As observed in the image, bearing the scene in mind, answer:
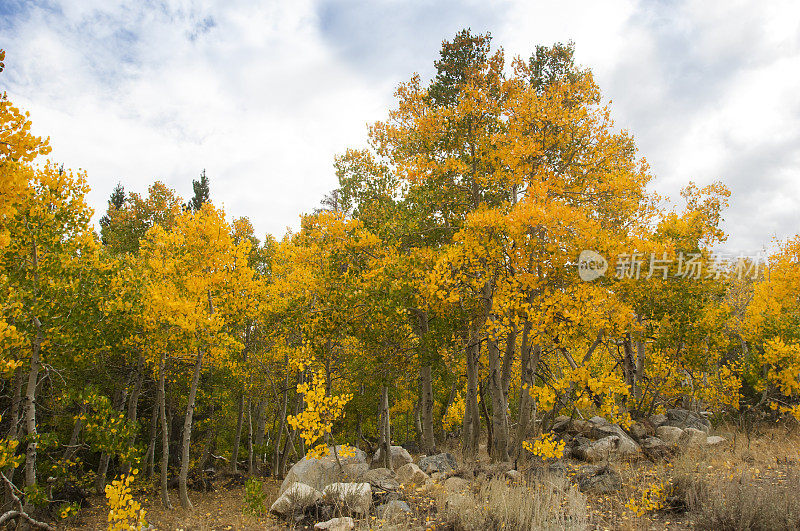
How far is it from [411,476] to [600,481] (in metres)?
3.83

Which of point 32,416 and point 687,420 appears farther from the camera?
point 687,420

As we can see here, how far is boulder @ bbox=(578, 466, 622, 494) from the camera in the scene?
745cm

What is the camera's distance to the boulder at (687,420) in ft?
44.1

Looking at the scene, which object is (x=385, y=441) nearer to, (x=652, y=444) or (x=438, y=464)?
(x=438, y=464)

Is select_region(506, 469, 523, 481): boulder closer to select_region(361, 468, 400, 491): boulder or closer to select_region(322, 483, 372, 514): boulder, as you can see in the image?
select_region(361, 468, 400, 491): boulder

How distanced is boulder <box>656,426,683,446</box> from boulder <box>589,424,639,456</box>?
4.10 feet

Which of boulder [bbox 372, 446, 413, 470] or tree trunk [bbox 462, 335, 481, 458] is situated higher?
tree trunk [bbox 462, 335, 481, 458]

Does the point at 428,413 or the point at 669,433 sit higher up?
the point at 669,433

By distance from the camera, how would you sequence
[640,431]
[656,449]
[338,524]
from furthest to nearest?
[640,431] < [656,449] < [338,524]

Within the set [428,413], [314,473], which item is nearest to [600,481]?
[428,413]

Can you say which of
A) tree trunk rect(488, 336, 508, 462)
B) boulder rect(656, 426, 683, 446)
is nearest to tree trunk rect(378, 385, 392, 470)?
tree trunk rect(488, 336, 508, 462)

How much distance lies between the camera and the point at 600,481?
7.71 metres

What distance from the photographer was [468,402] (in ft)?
41.3

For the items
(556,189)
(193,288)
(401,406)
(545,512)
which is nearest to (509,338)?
(556,189)
